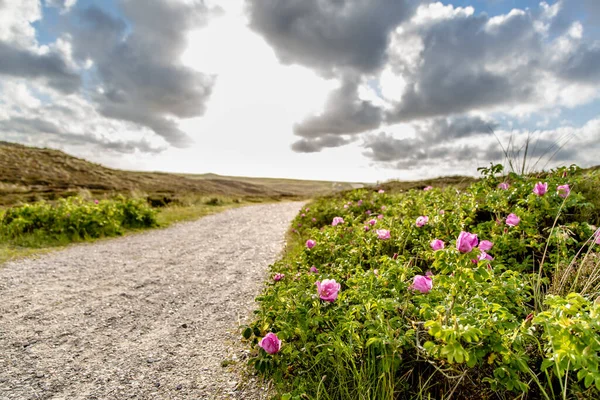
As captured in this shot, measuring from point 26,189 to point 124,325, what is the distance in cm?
2182

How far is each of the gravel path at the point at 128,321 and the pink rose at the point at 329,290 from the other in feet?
3.50

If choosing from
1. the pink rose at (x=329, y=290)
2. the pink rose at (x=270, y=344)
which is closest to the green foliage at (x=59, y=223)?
the pink rose at (x=270, y=344)

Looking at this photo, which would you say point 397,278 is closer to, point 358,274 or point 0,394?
point 358,274

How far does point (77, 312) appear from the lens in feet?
15.1

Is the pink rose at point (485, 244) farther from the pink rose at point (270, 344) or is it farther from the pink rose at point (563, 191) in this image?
the pink rose at point (563, 191)

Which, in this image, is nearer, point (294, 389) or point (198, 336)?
point (294, 389)

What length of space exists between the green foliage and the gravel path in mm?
1246

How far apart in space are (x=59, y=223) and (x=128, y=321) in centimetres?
617

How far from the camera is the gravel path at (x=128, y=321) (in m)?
3.12

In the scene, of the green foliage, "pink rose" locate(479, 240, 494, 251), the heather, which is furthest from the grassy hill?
"pink rose" locate(479, 240, 494, 251)

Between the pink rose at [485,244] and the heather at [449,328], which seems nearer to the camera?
the heather at [449,328]

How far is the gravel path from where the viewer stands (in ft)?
10.2

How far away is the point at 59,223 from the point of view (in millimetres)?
8844

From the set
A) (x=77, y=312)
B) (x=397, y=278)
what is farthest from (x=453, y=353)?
(x=77, y=312)
